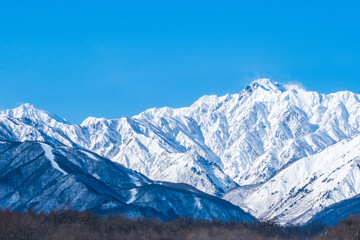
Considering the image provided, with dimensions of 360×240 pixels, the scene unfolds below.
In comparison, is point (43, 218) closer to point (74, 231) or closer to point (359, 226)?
point (74, 231)

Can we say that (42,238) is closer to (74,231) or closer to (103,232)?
(74,231)

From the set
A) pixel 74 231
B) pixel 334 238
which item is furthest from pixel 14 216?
pixel 334 238

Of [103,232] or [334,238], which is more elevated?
[103,232]

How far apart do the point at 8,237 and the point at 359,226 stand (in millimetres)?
81506

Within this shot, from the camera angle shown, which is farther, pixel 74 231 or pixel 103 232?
pixel 103 232

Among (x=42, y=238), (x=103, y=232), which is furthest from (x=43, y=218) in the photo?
(x=42, y=238)

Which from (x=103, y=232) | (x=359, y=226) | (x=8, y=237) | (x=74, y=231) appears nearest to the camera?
(x=8, y=237)

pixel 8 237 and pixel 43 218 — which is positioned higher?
pixel 43 218

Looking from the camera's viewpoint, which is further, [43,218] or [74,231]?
[43,218]

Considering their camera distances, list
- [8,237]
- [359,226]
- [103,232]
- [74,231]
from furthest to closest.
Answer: [103,232]
[74,231]
[359,226]
[8,237]

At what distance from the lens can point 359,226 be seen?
171750 millimetres

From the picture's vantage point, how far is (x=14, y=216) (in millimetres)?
181250

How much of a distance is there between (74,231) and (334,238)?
6473 cm

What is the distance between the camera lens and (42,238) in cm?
16800
